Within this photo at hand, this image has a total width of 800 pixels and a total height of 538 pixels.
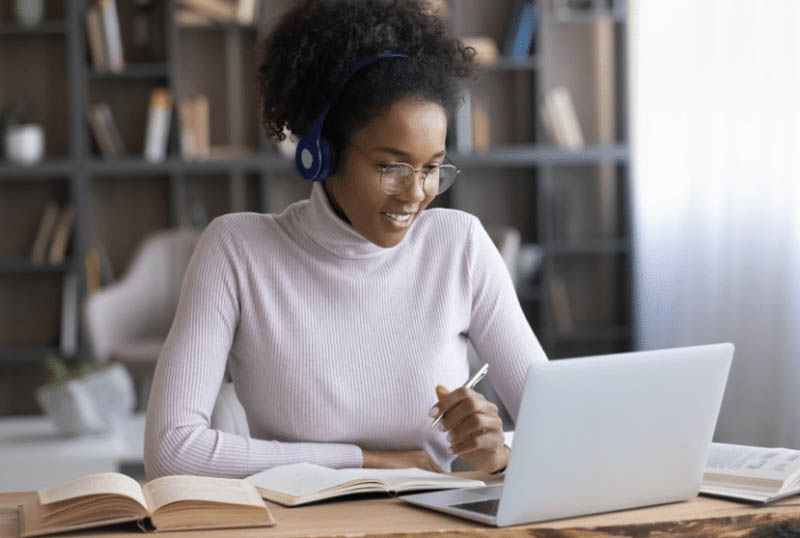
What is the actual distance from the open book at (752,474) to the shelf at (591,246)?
3581 mm

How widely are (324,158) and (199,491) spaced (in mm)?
574

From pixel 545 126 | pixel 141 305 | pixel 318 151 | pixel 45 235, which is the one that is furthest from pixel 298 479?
pixel 545 126

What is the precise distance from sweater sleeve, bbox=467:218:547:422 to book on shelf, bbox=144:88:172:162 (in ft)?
10.3

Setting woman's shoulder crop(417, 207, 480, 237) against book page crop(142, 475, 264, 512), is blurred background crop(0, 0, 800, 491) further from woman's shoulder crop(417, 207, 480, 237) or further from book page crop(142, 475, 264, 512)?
book page crop(142, 475, 264, 512)

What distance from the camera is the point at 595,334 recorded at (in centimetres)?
498

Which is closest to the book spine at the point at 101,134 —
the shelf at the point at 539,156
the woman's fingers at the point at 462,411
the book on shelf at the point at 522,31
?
the shelf at the point at 539,156

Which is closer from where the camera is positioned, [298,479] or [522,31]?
[298,479]

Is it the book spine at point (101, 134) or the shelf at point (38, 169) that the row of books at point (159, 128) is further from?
the shelf at point (38, 169)

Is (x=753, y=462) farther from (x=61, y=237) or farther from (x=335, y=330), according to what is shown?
(x=61, y=237)

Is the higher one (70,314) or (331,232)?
(331,232)

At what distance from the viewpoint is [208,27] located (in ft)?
15.6

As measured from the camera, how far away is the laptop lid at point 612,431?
1063 millimetres

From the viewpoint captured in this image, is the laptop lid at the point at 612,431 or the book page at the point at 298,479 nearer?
the laptop lid at the point at 612,431

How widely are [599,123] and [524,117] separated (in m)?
0.36
